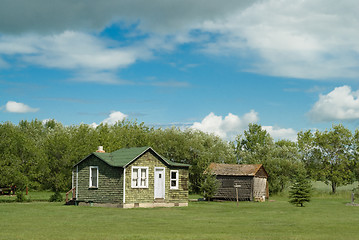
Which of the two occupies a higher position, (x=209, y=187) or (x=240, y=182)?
(x=240, y=182)

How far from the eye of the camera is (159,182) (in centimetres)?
3928

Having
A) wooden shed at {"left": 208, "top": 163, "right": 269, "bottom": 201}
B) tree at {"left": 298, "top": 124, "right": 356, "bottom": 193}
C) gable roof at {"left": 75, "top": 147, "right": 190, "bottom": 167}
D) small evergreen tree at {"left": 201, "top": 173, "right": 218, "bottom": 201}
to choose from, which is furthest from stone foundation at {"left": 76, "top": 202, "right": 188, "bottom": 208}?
tree at {"left": 298, "top": 124, "right": 356, "bottom": 193}

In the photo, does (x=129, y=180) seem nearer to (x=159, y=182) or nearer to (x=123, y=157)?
(x=123, y=157)

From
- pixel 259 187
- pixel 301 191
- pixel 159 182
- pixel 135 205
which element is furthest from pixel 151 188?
pixel 259 187

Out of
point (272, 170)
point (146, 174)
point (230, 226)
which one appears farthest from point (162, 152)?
point (230, 226)

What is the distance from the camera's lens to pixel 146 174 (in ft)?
126

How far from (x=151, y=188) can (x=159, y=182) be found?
3.33 feet

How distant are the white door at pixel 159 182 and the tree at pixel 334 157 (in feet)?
142

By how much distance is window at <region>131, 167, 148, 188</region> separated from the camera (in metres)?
37.8

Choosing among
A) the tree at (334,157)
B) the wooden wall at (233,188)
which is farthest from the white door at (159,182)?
the tree at (334,157)

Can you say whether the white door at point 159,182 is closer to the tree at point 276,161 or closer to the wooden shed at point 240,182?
the wooden shed at point 240,182

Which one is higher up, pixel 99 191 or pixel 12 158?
pixel 12 158

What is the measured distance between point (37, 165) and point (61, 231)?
40.7 meters

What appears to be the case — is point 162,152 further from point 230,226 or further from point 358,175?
point 230,226
